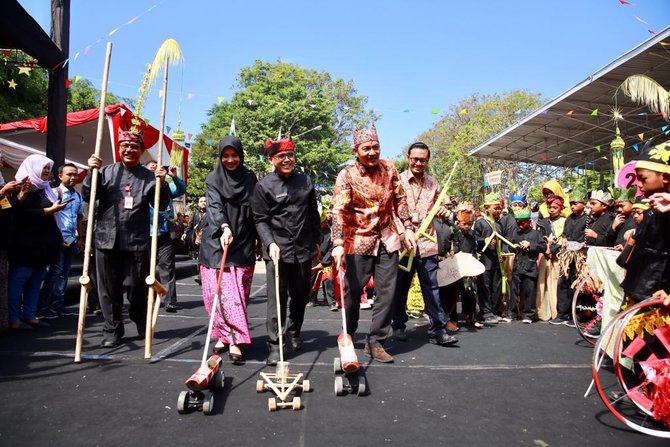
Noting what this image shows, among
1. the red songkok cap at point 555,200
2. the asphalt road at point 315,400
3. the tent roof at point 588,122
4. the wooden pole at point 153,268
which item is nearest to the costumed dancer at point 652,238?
the asphalt road at point 315,400

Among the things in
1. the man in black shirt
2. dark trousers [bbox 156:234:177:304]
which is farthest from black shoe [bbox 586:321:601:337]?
dark trousers [bbox 156:234:177:304]

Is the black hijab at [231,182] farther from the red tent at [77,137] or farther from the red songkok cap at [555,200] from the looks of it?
the red tent at [77,137]

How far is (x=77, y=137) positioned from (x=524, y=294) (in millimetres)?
13095

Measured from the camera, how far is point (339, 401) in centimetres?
328

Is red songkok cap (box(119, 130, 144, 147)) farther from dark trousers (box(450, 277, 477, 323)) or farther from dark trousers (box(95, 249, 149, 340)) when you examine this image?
dark trousers (box(450, 277, 477, 323))

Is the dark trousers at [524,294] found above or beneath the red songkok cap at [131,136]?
beneath

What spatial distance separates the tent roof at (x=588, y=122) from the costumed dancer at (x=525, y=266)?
5.80 meters

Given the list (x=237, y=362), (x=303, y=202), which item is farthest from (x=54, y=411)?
(x=303, y=202)

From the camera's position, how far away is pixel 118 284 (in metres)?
4.79

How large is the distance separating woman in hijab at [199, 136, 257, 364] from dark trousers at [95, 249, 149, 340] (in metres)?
0.76

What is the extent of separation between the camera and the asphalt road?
271 cm

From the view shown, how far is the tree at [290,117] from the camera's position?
1383 inches

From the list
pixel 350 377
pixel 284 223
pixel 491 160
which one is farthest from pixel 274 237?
pixel 491 160

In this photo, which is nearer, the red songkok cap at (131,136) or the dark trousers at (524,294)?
the red songkok cap at (131,136)
